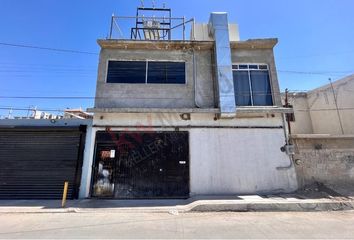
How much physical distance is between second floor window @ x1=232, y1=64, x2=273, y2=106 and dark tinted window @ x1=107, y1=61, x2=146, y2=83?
552cm

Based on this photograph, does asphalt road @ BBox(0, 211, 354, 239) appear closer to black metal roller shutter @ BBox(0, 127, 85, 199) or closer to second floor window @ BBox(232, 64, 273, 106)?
black metal roller shutter @ BBox(0, 127, 85, 199)

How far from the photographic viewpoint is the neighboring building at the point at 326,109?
50.6 feet

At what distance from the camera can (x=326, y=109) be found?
17.0m

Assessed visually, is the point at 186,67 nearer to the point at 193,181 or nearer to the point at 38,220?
the point at 193,181

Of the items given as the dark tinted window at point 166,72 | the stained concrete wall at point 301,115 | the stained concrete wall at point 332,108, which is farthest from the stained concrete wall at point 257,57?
the stained concrete wall at point 301,115

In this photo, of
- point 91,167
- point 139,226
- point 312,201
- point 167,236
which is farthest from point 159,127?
point 312,201

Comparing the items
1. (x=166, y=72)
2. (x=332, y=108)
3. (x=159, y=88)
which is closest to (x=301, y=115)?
(x=332, y=108)

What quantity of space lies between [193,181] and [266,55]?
8.74m

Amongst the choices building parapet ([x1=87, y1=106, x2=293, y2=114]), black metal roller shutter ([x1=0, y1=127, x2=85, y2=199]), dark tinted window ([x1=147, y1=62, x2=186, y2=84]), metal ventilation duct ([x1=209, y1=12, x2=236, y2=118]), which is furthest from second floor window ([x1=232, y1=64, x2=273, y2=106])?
black metal roller shutter ([x1=0, y1=127, x2=85, y2=199])

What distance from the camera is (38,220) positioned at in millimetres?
6836

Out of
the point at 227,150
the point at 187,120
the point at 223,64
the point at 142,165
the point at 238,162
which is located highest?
the point at 223,64

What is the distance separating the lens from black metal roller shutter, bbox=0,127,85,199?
10.4m

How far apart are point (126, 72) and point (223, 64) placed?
558cm

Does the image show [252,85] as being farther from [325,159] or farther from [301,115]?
[301,115]
